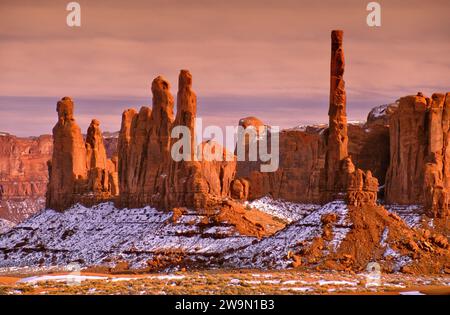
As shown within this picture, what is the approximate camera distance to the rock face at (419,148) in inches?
6619

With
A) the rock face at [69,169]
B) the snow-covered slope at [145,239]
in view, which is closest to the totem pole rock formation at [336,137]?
the snow-covered slope at [145,239]

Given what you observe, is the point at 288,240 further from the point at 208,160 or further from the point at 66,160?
the point at 66,160

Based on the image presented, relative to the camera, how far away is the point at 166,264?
492 ft

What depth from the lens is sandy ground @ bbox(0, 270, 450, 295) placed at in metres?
108

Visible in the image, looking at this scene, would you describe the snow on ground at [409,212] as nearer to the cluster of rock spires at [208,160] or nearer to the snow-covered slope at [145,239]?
the cluster of rock spires at [208,160]

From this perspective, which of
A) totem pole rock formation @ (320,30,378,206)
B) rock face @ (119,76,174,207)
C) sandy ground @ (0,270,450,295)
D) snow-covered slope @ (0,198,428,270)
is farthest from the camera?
rock face @ (119,76,174,207)

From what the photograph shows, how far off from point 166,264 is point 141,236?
572 inches

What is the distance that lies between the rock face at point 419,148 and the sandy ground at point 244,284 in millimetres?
42413

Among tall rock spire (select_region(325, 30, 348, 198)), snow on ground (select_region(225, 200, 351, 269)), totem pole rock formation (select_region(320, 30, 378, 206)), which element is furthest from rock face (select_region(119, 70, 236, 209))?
tall rock spire (select_region(325, 30, 348, 198))

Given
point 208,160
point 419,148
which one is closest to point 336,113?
point 419,148

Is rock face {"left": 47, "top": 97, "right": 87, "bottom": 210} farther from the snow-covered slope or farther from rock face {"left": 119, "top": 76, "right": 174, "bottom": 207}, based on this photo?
rock face {"left": 119, "top": 76, "right": 174, "bottom": 207}

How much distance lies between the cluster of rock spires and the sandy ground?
1565 cm
